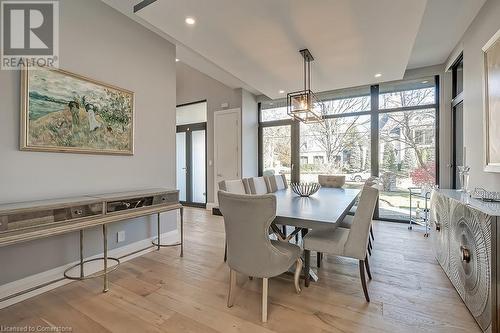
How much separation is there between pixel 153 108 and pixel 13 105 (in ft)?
4.99

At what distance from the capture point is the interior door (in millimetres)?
5512

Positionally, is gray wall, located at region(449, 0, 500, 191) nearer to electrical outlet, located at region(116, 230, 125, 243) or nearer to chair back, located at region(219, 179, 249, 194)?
chair back, located at region(219, 179, 249, 194)

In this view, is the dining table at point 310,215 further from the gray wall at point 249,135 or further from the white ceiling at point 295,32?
the gray wall at point 249,135

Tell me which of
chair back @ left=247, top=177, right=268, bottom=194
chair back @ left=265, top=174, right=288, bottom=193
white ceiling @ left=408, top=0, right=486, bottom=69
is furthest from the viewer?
chair back @ left=265, top=174, right=288, bottom=193

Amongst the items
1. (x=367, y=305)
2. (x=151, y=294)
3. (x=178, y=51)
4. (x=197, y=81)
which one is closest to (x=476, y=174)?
(x=367, y=305)

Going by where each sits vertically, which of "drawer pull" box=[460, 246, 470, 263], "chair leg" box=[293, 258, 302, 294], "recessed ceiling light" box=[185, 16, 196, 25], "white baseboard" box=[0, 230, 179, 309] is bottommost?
"white baseboard" box=[0, 230, 179, 309]

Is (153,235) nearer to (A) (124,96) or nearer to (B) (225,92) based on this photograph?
(A) (124,96)

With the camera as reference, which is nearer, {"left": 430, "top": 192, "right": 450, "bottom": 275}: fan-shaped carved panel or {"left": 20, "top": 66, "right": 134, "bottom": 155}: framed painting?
{"left": 20, "top": 66, "right": 134, "bottom": 155}: framed painting

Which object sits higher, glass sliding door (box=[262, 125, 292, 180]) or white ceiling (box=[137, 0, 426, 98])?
white ceiling (box=[137, 0, 426, 98])

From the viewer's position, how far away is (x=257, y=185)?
11.3ft

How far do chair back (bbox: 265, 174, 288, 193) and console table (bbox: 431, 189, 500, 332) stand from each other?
2185 mm

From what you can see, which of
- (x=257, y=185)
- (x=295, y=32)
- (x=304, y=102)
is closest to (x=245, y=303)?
(x=257, y=185)

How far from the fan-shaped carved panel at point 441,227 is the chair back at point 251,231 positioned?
1865 mm

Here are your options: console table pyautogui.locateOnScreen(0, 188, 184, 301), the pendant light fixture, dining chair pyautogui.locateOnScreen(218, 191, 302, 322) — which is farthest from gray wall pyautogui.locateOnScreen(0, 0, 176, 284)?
the pendant light fixture
